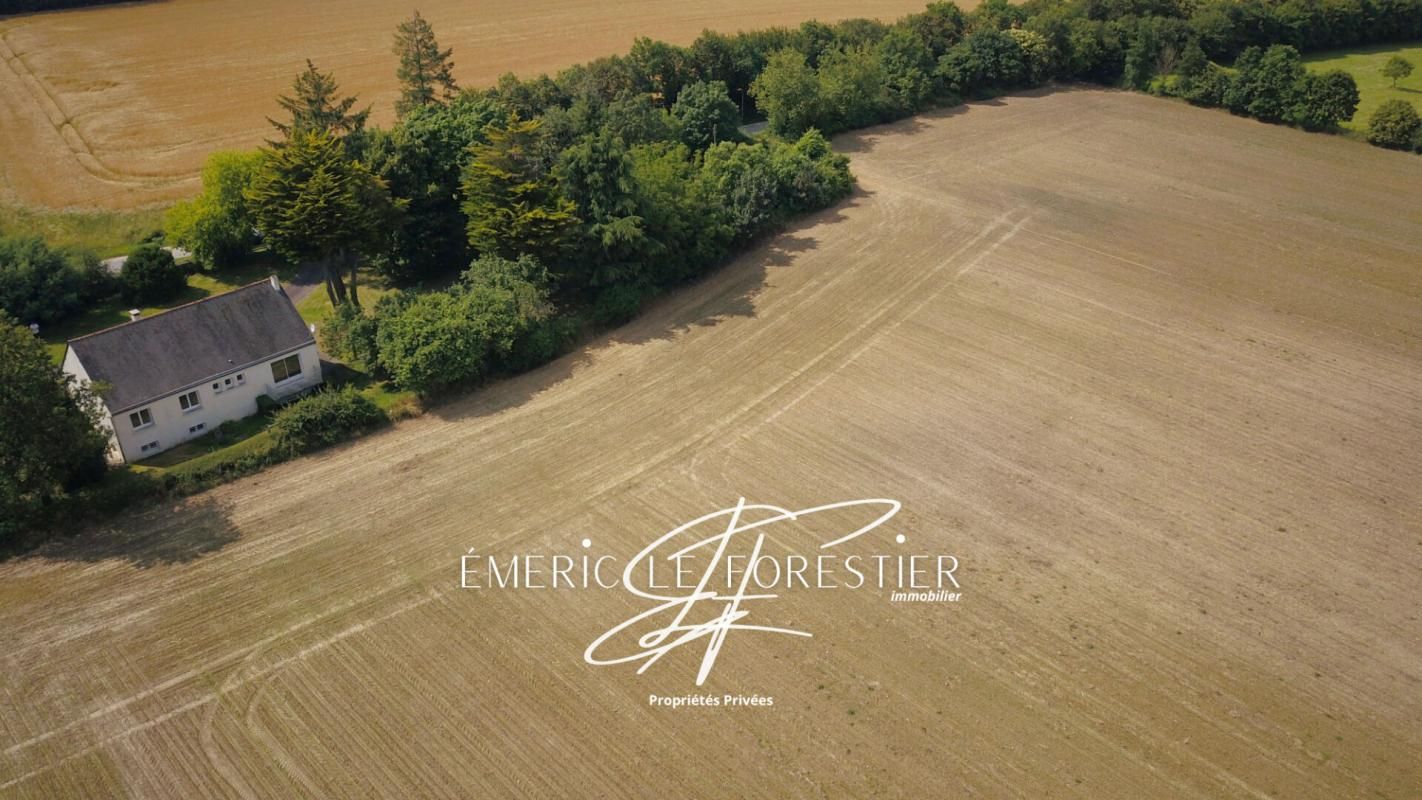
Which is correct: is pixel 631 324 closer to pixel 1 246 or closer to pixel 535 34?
pixel 1 246

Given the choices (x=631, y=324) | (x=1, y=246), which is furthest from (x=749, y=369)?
(x=1, y=246)

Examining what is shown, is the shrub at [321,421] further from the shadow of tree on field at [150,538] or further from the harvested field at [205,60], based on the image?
the harvested field at [205,60]

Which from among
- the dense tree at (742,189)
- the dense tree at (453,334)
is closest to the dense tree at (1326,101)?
the dense tree at (742,189)

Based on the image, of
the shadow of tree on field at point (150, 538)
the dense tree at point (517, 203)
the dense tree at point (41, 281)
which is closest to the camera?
the shadow of tree on field at point (150, 538)

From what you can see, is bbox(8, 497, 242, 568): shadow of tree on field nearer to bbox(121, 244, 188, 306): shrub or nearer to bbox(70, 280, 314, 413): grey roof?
bbox(70, 280, 314, 413): grey roof
